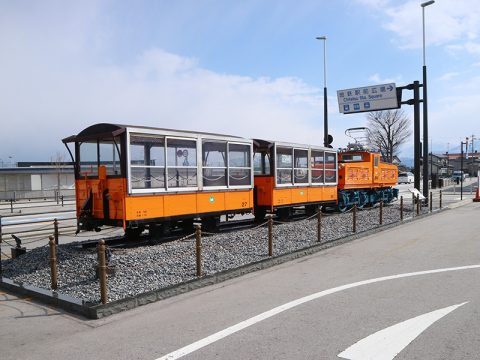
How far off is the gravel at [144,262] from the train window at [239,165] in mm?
1566

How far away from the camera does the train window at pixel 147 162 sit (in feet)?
30.9

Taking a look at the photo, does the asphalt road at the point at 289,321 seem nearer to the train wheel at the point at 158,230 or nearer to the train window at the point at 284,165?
the train wheel at the point at 158,230

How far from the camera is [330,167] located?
57.2ft

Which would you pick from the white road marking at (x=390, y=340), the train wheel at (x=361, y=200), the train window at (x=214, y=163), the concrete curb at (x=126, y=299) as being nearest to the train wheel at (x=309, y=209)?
the train wheel at (x=361, y=200)

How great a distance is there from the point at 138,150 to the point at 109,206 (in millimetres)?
1486

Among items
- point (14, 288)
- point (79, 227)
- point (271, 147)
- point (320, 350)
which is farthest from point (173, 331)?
point (271, 147)

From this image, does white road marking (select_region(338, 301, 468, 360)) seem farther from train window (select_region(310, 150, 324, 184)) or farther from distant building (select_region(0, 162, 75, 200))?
distant building (select_region(0, 162, 75, 200))

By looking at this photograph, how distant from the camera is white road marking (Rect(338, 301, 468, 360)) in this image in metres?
4.47

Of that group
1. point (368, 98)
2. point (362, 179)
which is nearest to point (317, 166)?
point (362, 179)

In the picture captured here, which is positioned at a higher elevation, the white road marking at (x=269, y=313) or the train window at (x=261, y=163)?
the train window at (x=261, y=163)

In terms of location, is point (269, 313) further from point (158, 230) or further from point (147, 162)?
point (158, 230)

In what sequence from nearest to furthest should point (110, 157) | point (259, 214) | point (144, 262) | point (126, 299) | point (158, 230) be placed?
point (126, 299)
point (144, 262)
point (110, 157)
point (158, 230)
point (259, 214)

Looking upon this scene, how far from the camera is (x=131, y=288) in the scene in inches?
273

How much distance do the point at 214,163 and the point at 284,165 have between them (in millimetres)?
3756
